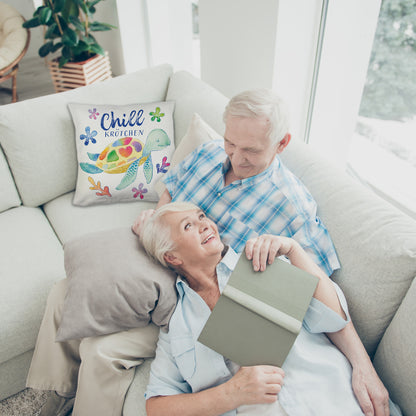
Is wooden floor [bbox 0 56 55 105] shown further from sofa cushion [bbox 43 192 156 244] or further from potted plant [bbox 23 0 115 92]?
sofa cushion [bbox 43 192 156 244]

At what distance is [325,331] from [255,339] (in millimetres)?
232

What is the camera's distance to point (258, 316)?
2.80 ft

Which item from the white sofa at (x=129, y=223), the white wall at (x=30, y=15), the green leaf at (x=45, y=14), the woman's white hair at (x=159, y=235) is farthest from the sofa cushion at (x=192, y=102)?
the white wall at (x=30, y=15)

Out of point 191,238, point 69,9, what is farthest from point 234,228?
point 69,9

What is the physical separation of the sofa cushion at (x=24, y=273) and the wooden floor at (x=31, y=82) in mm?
2772

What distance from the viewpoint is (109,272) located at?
1.06 metres

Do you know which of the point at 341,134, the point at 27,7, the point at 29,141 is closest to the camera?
the point at 29,141

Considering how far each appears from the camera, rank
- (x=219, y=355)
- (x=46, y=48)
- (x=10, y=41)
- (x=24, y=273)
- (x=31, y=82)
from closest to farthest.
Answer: (x=219, y=355), (x=24, y=273), (x=46, y=48), (x=10, y=41), (x=31, y=82)

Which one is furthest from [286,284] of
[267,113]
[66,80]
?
[66,80]

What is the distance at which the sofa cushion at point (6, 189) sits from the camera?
5.39ft

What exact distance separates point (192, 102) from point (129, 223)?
675 mm

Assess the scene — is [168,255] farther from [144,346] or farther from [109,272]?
[144,346]

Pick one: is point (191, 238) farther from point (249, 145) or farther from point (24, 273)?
point (24, 273)

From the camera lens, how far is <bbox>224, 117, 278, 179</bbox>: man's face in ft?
3.45
